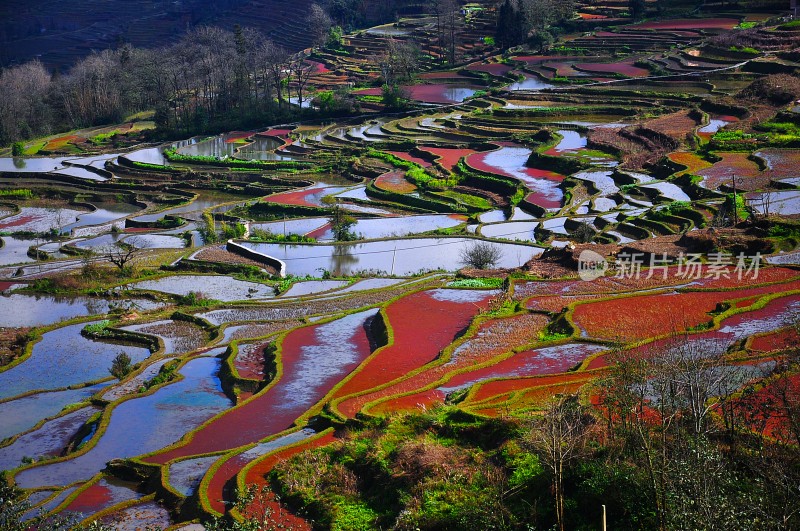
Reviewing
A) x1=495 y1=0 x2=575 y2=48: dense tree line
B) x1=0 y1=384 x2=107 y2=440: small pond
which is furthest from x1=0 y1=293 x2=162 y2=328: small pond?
x1=495 y1=0 x2=575 y2=48: dense tree line

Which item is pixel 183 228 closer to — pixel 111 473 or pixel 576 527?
pixel 111 473

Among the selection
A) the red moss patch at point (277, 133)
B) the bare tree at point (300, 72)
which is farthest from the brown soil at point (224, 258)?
the bare tree at point (300, 72)

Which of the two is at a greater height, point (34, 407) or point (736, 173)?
point (736, 173)

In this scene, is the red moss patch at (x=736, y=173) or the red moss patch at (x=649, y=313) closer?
the red moss patch at (x=649, y=313)

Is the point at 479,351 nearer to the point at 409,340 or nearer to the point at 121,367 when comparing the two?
the point at 409,340

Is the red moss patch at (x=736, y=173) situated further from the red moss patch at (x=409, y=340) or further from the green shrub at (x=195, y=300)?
the green shrub at (x=195, y=300)

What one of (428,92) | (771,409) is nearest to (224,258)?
(771,409)

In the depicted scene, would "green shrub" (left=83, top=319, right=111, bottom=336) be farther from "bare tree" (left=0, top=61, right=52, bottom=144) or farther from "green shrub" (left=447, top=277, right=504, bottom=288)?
"bare tree" (left=0, top=61, right=52, bottom=144)

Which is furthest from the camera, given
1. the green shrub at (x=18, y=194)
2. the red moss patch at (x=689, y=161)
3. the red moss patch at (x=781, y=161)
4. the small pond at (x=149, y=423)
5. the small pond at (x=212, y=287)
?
the green shrub at (x=18, y=194)

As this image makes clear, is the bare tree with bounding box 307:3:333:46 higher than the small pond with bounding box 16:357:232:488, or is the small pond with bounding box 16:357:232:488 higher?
the bare tree with bounding box 307:3:333:46
